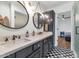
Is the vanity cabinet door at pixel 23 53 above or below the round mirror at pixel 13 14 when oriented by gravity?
below

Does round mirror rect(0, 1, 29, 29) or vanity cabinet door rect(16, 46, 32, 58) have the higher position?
round mirror rect(0, 1, 29, 29)

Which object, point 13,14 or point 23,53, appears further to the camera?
point 13,14

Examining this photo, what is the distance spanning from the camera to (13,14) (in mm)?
1994

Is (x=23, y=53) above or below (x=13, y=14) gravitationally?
below

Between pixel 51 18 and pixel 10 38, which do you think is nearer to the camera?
pixel 10 38

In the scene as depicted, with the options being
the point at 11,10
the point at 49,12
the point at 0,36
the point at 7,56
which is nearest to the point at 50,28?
the point at 49,12

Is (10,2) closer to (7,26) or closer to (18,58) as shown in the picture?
(7,26)

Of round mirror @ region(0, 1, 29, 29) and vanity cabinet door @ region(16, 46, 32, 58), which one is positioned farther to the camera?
round mirror @ region(0, 1, 29, 29)

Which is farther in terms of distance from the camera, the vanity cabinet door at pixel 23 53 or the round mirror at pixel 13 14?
the round mirror at pixel 13 14

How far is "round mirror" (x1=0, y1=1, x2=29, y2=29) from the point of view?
1728mm

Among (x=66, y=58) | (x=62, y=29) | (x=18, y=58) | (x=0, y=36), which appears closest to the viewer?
(x=18, y=58)

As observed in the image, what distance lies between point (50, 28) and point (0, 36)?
356 centimetres

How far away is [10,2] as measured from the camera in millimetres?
1916

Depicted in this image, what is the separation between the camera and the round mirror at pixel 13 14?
173cm
